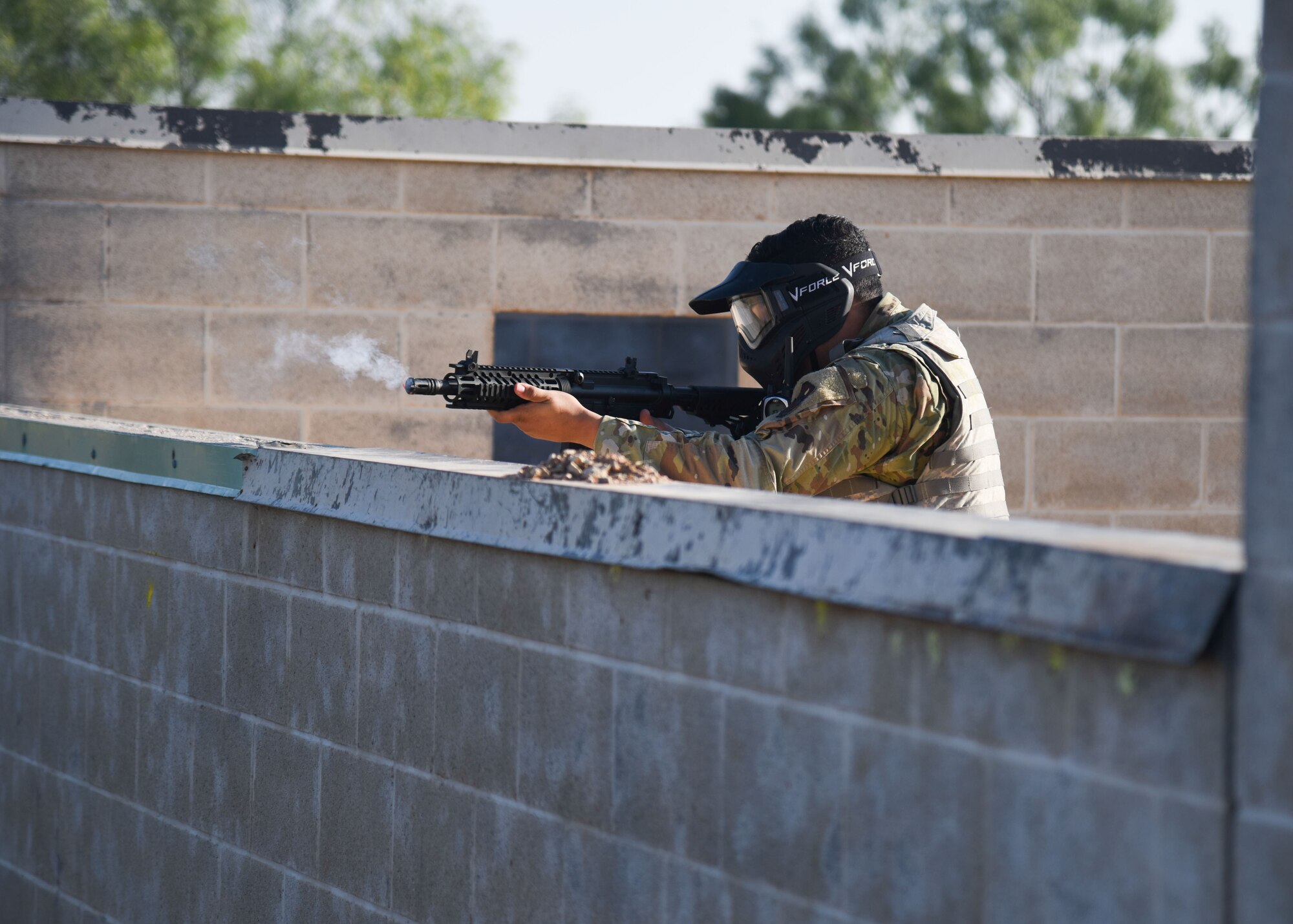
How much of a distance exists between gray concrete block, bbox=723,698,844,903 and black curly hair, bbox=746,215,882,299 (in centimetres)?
203

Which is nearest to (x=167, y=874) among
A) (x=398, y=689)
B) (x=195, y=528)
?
(x=195, y=528)

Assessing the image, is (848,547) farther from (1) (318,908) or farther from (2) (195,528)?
(2) (195,528)

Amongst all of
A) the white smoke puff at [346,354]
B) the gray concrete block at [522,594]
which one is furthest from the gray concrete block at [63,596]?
the white smoke puff at [346,354]

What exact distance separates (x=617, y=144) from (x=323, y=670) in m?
3.72

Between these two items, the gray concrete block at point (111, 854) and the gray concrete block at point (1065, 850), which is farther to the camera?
the gray concrete block at point (111, 854)

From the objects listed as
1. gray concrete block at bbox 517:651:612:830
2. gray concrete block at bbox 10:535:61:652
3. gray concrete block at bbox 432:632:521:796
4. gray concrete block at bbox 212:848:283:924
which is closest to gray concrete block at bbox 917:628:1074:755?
gray concrete block at bbox 517:651:612:830

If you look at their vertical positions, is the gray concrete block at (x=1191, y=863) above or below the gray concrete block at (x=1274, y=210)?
below

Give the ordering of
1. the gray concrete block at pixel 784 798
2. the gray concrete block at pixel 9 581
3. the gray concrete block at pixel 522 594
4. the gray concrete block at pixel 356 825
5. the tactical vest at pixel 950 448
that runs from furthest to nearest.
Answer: the gray concrete block at pixel 9 581
the tactical vest at pixel 950 448
the gray concrete block at pixel 356 825
the gray concrete block at pixel 522 594
the gray concrete block at pixel 784 798

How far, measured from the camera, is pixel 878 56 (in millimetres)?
42656

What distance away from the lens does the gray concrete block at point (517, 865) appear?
2.51m

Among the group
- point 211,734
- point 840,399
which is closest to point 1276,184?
point 840,399

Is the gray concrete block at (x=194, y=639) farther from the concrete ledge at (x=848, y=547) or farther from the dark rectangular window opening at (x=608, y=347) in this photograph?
the dark rectangular window opening at (x=608, y=347)

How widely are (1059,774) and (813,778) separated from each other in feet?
1.36

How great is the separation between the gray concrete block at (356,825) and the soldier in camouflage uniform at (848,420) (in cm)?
110
